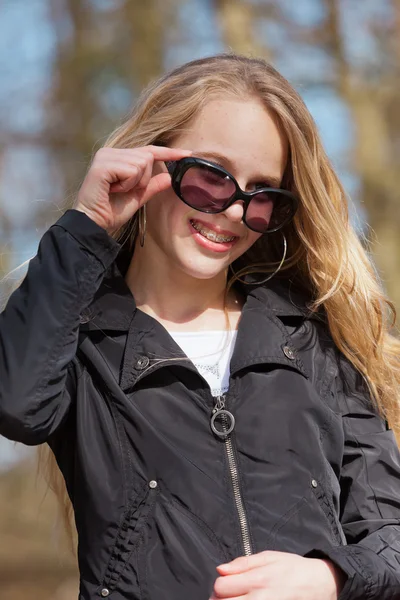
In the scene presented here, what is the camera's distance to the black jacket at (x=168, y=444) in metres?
2.01

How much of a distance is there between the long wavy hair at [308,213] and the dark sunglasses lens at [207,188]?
208 mm

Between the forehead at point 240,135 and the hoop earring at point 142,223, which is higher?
the forehead at point 240,135

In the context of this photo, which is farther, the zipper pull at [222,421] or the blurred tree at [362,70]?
the blurred tree at [362,70]

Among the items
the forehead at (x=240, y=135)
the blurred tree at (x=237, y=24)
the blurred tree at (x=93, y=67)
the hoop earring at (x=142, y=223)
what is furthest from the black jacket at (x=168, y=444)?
the blurred tree at (x=237, y=24)

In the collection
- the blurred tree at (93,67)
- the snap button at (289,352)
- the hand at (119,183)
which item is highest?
the hand at (119,183)

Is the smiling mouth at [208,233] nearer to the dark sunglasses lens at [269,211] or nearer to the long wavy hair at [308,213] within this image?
the dark sunglasses lens at [269,211]

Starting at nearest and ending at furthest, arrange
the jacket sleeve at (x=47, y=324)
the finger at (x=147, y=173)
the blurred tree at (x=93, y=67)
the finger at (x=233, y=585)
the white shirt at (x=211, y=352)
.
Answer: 1. the finger at (x=233, y=585)
2. the jacket sleeve at (x=47, y=324)
3. the finger at (x=147, y=173)
4. the white shirt at (x=211, y=352)
5. the blurred tree at (x=93, y=67)

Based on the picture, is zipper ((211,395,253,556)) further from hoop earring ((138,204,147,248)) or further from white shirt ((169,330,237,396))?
hoop earring ((138,204,147,248))

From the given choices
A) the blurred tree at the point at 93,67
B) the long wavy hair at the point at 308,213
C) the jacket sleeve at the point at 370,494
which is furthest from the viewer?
the blurred tree at the point at 93,67

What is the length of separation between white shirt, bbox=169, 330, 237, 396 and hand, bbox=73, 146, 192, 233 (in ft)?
1.18

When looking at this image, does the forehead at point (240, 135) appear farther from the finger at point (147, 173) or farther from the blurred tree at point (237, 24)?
the blurred tree at point (237, 24)

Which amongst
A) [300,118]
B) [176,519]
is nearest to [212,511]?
[176,519]

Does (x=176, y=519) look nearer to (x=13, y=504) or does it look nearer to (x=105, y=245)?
(x=105, y=245)

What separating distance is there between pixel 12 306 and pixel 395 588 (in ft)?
3.40
